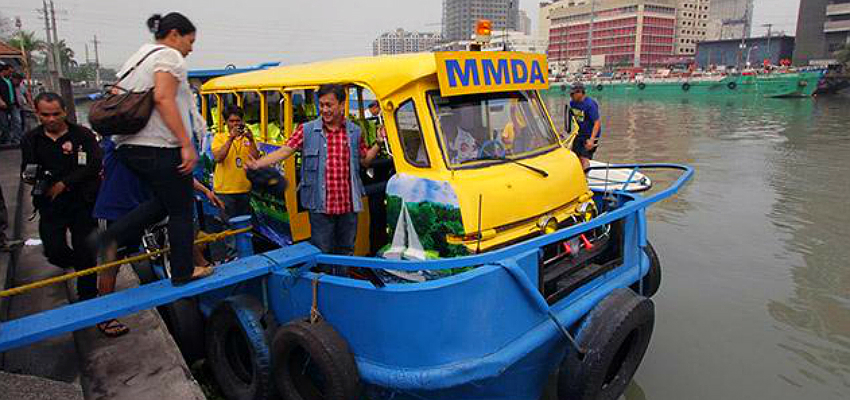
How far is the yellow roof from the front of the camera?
377 centimetres

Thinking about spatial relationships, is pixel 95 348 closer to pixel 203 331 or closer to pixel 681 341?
pixel 203 331

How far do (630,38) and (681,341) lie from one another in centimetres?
11770

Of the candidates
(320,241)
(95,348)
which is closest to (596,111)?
(320,241)

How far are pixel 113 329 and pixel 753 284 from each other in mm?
6414

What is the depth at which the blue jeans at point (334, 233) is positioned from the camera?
13.0 ft

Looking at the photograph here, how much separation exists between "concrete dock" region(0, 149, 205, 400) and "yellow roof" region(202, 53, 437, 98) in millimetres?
2215

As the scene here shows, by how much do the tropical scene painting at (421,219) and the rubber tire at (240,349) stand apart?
3.33 ft

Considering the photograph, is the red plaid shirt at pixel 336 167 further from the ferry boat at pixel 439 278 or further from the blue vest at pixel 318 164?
the ferry boat at pixel 439 278

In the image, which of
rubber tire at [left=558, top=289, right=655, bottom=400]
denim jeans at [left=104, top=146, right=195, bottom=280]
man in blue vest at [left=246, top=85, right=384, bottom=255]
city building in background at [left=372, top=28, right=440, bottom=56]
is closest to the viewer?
denim jeans at [left=104, top=146, right=195, bottom=280]

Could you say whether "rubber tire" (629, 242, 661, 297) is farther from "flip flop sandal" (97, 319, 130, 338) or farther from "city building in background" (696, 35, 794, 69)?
"city building in background" (696, 35, 794, 69)

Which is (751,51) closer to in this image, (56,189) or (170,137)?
(56,189)

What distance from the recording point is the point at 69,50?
73.9 meters

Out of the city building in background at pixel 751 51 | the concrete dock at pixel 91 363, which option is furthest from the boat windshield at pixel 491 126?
the city building in background at pixel 751 51

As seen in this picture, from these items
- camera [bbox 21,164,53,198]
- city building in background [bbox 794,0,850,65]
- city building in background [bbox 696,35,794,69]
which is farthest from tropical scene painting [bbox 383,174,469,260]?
city building in background [bbox 696,35,794,69]
